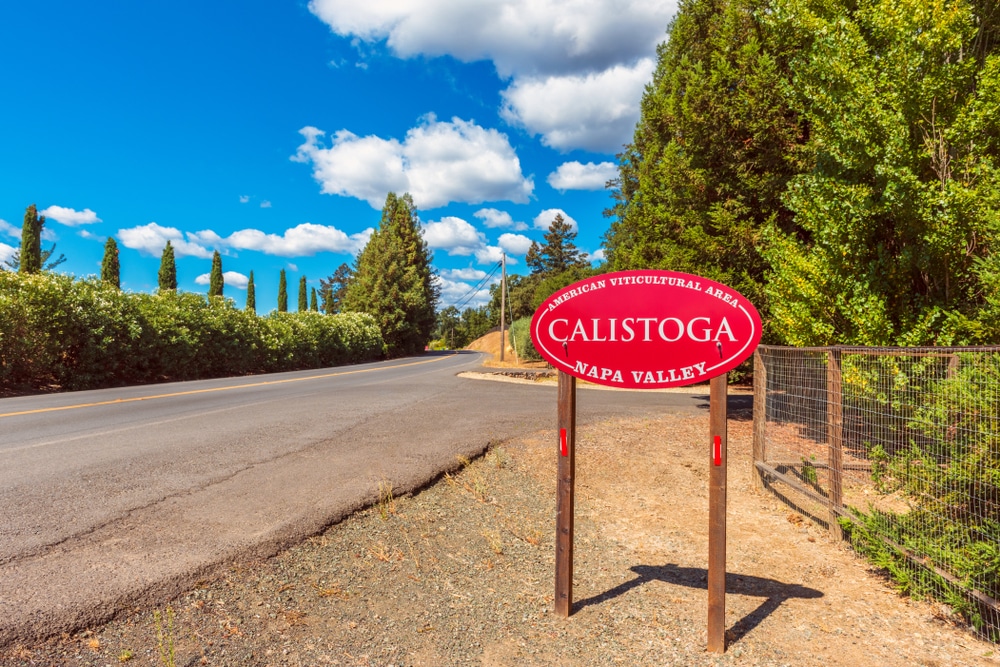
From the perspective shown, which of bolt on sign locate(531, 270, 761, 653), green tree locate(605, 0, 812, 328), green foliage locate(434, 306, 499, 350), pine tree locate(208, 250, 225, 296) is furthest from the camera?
green foliage locate(434, 306, 499, 350)

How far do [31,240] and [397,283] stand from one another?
79.2ft

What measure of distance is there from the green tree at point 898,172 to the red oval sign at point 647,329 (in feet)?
9.84

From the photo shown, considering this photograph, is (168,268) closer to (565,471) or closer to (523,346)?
(523,346)

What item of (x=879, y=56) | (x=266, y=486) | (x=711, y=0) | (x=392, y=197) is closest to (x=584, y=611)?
(x=266, y=486)

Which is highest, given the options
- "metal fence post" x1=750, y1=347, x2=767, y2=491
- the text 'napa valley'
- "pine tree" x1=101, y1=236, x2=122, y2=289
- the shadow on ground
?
"pine tree" x1=101, y1=236, x2=122, y2=289

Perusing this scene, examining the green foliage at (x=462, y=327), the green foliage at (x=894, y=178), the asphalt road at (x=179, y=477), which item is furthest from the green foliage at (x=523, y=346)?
the green foliage at (x=462, y=327)

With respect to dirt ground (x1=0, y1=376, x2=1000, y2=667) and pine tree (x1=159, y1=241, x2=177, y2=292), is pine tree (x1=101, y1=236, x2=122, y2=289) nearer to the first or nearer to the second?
pine tree (x1=159, y1=241, x2=177, y2=292)

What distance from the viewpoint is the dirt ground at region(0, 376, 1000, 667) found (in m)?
2.71

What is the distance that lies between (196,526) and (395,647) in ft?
6.94

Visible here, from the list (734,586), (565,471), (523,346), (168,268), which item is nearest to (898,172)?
(734,586)

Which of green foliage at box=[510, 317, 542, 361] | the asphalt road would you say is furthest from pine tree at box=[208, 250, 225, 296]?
the asphalt road

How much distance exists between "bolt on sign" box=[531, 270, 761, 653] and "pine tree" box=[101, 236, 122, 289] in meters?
52.1

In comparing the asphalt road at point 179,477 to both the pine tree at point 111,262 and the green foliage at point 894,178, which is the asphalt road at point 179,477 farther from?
the pine tree at point 111,262

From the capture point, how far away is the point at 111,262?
45406 mm
